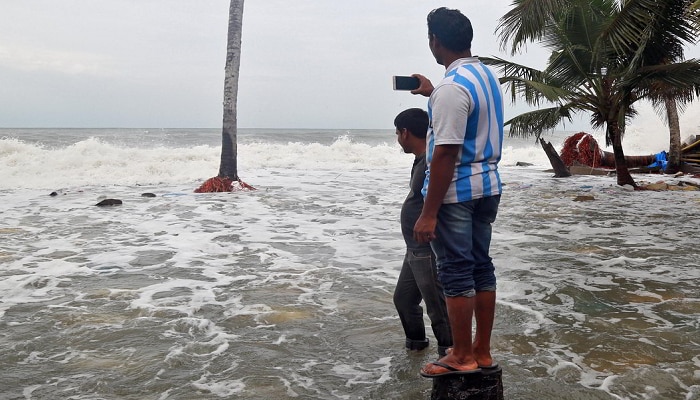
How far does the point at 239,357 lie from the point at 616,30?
12.1 m

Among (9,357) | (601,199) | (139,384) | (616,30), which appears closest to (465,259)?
(139,384)

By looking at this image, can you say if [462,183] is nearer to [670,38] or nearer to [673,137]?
[670,38]

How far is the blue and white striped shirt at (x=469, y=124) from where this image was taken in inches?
107

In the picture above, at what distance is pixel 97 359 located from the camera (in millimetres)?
3590

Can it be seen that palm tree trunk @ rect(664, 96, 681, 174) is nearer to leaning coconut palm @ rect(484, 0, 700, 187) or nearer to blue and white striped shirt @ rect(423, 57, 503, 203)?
leaning coconut palm @ rect(484, 0, 700, 187)

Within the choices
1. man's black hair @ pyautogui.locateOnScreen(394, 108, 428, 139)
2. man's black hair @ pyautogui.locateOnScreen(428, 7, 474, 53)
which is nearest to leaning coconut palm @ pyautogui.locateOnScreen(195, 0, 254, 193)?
man's black hair @ pyautogui.locateOnScreen(394, 108, 428, 139)

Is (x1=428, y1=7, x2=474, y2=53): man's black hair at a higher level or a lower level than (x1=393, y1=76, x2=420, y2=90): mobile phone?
higher

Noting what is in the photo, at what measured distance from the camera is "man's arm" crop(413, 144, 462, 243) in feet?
9.00

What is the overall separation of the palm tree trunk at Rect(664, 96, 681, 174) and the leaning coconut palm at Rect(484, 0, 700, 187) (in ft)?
11.3

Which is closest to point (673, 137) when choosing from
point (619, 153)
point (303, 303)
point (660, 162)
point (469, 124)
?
point (660, 162)

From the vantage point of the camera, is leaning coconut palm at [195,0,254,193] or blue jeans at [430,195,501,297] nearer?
blue jeans at [430,195,501,297]

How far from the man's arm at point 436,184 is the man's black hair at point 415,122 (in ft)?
2.11

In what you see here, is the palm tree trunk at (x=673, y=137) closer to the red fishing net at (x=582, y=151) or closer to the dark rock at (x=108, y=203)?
the red fishing net at (x=582, y=151)

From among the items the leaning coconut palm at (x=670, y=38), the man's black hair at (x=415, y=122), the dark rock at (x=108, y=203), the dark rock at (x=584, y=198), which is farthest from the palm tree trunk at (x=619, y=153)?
the man's black hair at (x=415, y=122)
